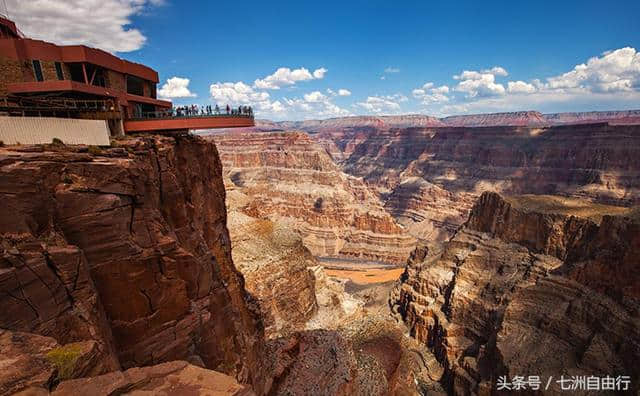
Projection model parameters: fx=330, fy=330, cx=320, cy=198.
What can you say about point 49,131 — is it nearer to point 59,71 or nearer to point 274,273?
point 59,71

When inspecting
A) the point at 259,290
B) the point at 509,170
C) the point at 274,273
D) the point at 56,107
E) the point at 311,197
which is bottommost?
the point at 311,197

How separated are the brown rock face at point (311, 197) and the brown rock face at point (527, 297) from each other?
4178 centimetres

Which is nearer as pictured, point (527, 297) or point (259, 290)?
point (259, 290)

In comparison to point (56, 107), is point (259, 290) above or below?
below

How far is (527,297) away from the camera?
40031 mm

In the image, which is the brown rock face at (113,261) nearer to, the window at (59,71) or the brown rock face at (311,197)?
the window at (59,71)

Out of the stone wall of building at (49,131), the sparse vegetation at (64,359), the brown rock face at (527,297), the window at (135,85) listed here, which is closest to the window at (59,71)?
the window at (135,85)

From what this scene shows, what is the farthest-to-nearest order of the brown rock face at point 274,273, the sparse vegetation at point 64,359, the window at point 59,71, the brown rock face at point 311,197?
the brown rock face at point 311,197 → the brown rock face at point 274,273 → the window at point 59,71 → the sparse vegetation at point 64,359

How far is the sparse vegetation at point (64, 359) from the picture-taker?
714 cm

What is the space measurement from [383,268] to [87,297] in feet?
279

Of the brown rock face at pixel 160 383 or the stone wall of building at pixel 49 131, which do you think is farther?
the stone wall of building at pixel 49 131

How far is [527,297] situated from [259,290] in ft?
106

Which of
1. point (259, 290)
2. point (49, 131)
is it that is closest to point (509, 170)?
point (259, 290)

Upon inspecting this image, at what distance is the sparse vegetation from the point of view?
714cm
